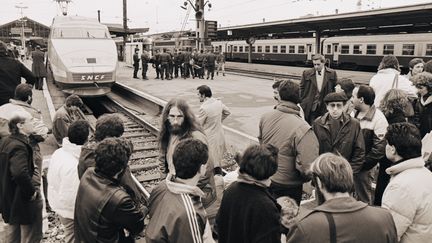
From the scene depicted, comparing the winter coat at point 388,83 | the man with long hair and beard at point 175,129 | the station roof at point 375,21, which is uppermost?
the station roof at point 375,21

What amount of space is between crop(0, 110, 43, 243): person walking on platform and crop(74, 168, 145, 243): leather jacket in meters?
1.03

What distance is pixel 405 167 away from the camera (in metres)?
2.62

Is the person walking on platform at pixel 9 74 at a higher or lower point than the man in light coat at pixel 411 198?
higher

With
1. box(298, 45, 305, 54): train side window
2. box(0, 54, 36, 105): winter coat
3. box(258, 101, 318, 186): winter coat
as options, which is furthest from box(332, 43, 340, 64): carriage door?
box(258, 101, 318, 186): winter coat

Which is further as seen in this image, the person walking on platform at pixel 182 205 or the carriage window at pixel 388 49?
the carriage window at pixel 388 49

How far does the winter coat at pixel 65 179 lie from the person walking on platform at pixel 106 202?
709mm

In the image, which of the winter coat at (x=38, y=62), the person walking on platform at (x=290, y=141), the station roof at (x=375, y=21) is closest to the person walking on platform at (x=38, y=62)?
the winter coat at (x=38, y=62)

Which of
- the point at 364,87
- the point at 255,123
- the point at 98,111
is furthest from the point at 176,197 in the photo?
the point at 98,111

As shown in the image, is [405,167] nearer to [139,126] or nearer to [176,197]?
[176,197]

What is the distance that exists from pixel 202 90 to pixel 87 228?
299 centimetres

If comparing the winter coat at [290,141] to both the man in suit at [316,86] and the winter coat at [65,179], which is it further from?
the man in suit at [316,86]

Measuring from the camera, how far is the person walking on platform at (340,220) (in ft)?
6.55

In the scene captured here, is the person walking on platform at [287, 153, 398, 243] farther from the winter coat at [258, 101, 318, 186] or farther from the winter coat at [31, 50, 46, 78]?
the winter coat at [31, 50, 46, 78]

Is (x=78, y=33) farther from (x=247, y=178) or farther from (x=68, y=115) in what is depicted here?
(x=247, y=178)
